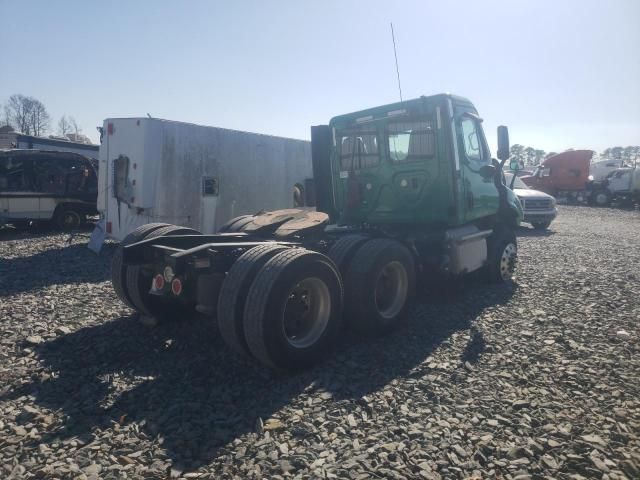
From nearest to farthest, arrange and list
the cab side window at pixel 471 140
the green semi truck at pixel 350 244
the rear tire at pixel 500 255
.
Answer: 1. the green semi truck at pixel 350 244
2. the cab side window at pixel 471 140
3. the rear tire at pixel 500 255

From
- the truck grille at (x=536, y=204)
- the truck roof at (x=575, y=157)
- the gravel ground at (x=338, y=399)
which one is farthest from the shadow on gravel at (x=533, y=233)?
the truck roof at (x=575, y=157)

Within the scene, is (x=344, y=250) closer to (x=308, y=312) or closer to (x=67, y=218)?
(x=308, y=312)

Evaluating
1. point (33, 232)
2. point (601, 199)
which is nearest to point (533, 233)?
point (33, 232)

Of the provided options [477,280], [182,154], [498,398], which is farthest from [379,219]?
[182,154]

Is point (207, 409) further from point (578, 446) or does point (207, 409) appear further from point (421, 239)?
point (421, 239)

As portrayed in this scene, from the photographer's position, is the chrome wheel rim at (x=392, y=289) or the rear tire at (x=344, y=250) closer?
the rear tire at (x=344, y=250)

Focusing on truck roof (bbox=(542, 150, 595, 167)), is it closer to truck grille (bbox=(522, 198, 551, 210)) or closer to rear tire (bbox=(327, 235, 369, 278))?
truck grille (bbox=(522, 198, 551, 210))

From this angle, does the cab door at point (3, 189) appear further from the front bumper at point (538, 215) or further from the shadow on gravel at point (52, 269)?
the front bumper at point (538, 215)

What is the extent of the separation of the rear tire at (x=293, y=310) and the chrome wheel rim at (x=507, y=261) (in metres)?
4.26

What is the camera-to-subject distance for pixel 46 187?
13430 millimetres

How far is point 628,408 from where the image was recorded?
3.57 metres

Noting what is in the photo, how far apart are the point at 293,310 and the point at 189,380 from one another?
1.16 meters

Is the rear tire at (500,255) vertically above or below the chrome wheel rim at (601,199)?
below

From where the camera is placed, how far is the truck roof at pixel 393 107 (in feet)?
20.7
